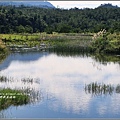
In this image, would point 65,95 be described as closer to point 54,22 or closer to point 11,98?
point 11,98

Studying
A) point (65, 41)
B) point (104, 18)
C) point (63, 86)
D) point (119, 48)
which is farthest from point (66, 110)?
point (104, 18)

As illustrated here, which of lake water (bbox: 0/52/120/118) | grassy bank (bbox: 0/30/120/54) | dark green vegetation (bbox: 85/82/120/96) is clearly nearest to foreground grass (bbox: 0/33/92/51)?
grassy bank (bbox: 0/30/120/54)

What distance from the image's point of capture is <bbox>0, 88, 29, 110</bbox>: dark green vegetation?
12910 mm


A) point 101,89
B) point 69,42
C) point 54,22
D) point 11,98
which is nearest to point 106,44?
point 69,42

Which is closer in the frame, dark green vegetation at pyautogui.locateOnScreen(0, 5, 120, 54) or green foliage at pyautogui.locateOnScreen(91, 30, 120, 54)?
green foliage at pyautogui.locateOnScreen(91, 30, 120, 54)

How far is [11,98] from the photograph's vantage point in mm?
13203

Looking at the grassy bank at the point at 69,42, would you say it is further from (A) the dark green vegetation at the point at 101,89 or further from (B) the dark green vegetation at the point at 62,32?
(A) the dark green vegetation at the point at 101,89

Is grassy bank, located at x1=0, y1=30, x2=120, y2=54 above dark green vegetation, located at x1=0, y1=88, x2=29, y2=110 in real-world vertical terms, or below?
below

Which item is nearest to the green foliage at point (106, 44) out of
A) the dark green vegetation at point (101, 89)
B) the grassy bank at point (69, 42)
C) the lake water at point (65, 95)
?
the grassy bank at point (69, 42)

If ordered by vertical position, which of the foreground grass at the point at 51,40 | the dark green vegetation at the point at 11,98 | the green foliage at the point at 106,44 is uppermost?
the dark green vegetation at the point at 11,98

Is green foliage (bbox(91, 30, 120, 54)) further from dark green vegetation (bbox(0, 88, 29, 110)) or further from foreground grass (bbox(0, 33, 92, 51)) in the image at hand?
dark green vegetation (bbox(0, 88, 29, 110))

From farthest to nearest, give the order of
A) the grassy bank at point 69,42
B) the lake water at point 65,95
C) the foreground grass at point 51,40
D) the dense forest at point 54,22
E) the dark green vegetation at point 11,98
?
the dense forest at point 54,22
the foreground grass at point 51,40
the grassy bank at point 69,42
the dark green vegetation at point 11,98
the lake water at point 65,95

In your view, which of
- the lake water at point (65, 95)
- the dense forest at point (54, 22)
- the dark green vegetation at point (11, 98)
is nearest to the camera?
the lake water at point (65, 95)

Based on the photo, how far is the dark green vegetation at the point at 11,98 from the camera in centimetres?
1291
